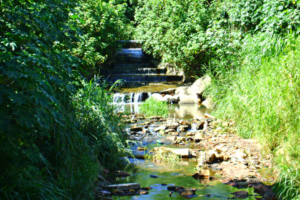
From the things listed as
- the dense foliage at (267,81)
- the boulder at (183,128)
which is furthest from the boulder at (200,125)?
the dense foliage at (267,81)

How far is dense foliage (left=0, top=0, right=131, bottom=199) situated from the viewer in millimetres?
1938

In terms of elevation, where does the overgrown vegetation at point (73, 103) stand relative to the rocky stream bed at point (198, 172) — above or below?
above

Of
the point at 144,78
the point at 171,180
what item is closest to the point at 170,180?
the point at 171,180

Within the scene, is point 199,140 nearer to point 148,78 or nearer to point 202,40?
point 202,40

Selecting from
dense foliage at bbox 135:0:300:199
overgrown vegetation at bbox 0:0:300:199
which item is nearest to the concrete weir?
dense foliage at bbox 135:0:300:199

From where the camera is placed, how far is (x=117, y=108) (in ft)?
18.3

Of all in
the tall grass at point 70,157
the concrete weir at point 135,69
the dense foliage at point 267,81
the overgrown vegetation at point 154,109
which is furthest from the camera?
the concrete weir at point 135,69

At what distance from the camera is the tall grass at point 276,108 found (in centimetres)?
344

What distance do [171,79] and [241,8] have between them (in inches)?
334

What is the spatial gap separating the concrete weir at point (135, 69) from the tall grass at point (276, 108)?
9990mm

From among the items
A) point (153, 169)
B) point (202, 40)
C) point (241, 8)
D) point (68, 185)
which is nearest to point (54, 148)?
point (68, 185)

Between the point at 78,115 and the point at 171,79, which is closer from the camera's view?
the point at 78,115

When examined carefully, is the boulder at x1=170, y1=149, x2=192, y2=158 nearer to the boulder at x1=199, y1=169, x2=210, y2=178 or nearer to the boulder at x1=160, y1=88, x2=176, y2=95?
the boulder at x1=199, y1=169, x2=210, y2=178

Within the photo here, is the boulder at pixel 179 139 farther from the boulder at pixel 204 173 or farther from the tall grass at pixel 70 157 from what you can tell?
the boulder at pixel 204 173
